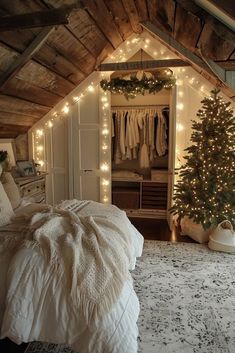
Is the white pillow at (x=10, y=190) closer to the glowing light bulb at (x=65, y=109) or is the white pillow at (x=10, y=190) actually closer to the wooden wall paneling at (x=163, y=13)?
the glowing light bulb at (x=65, y=109)

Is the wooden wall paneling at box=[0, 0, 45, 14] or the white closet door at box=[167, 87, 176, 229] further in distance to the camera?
the white closet door at box=[167, 87, 176, 229]

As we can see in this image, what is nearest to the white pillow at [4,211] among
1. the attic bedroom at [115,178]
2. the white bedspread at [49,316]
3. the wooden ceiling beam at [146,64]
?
the attic bedroom at [115,178]

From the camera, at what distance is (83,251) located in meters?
1.55

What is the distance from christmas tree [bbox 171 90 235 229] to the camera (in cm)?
313

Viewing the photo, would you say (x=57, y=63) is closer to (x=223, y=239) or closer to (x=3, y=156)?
(x=3, y=156)

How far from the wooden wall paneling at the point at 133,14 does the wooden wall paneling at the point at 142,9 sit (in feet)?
0.13

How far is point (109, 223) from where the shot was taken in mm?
1954

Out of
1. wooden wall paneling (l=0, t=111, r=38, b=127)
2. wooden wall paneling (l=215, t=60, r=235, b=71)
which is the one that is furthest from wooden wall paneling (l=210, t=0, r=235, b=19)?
wooden wall paneling (l=0, t=111, r=38, b=127)

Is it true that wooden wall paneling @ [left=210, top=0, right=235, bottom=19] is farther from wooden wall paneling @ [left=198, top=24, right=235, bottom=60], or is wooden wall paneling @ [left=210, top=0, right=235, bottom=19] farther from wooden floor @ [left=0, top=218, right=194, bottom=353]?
wooden floor @ [left=0, top=218, right=194, bottom=353]

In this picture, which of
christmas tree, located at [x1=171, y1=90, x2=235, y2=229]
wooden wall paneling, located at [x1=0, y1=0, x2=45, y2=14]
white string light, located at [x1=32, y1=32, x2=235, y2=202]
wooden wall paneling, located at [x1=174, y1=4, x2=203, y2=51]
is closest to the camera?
wooden wall paneling, located at [x1=0, y1=0, x2=45, y2=14]

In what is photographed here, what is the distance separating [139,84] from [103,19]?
0.97 metres

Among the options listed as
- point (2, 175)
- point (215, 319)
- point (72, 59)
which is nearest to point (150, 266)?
point (215, 319)

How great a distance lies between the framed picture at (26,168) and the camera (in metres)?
3.66

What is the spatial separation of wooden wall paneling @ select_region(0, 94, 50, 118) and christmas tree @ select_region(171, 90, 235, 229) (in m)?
2.23
